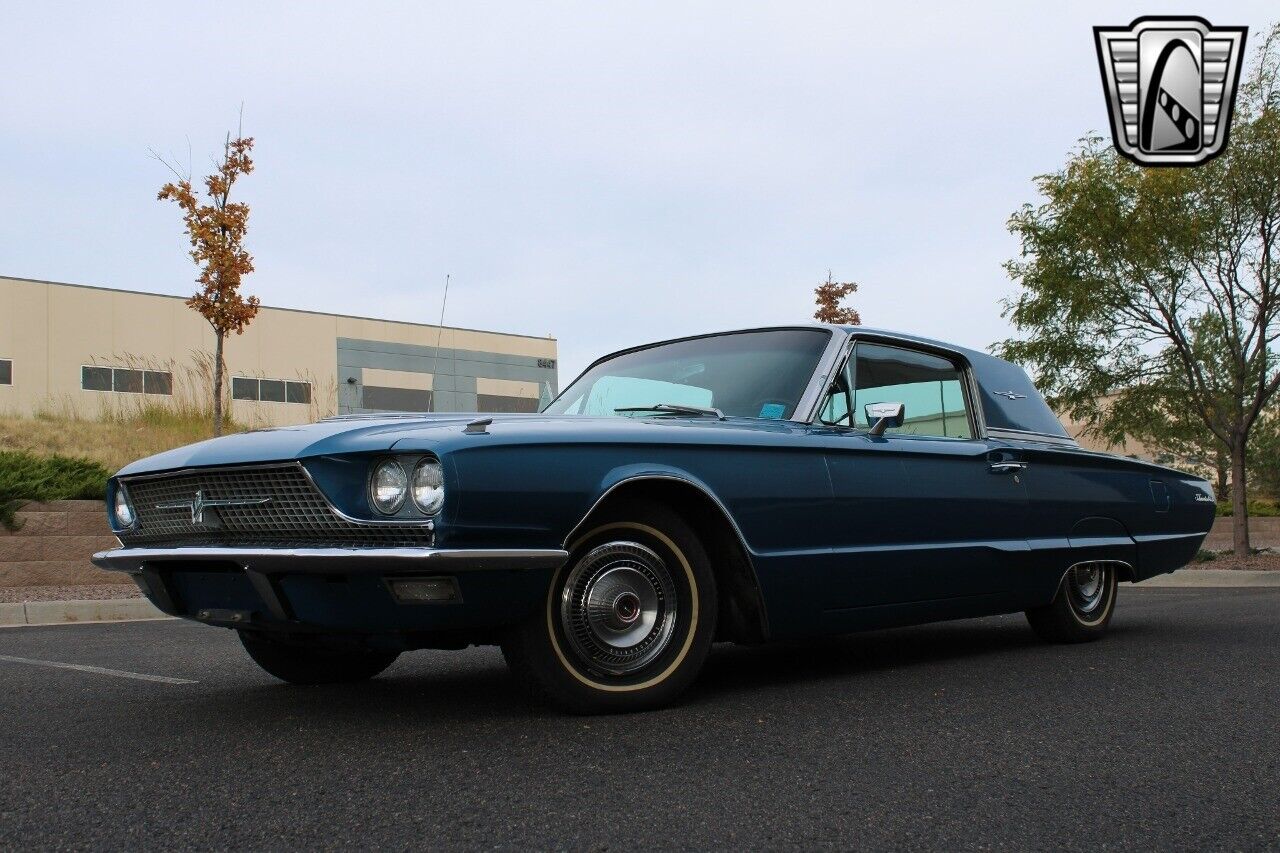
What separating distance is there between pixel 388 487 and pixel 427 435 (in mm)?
192

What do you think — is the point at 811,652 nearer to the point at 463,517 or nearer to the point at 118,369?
the point at 463,517

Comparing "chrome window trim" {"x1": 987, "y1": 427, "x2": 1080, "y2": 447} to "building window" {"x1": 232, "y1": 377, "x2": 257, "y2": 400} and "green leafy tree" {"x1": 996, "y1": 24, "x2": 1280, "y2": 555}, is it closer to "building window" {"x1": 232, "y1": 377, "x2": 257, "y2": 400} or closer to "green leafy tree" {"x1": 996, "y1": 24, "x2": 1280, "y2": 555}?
"green leafy tree" {"x1": 996, "y1": 24, "x2": 1280, "y2": 555}

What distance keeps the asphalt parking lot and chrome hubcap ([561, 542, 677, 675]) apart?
0.21m

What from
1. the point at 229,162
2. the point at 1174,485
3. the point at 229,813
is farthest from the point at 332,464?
the point at 229,162

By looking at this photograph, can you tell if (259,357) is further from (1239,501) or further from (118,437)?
(1239,501)

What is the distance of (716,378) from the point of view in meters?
5.27

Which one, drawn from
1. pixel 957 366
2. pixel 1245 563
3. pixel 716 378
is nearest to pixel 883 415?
pixel 716 378

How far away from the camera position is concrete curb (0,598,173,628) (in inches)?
369

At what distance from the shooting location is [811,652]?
5.96 meters

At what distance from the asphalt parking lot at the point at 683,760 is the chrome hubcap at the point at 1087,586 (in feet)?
2.31

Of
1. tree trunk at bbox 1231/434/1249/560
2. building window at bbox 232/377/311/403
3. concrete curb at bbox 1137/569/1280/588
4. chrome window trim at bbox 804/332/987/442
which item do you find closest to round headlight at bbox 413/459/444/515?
chrome window trim at bbox 804/332/987/442

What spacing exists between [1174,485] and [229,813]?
554 cm

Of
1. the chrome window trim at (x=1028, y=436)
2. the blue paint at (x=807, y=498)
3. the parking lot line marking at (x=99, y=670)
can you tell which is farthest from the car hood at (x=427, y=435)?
the chrome window trim at (x=1028, y=436)

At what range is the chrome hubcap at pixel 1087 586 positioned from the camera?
248 inches
